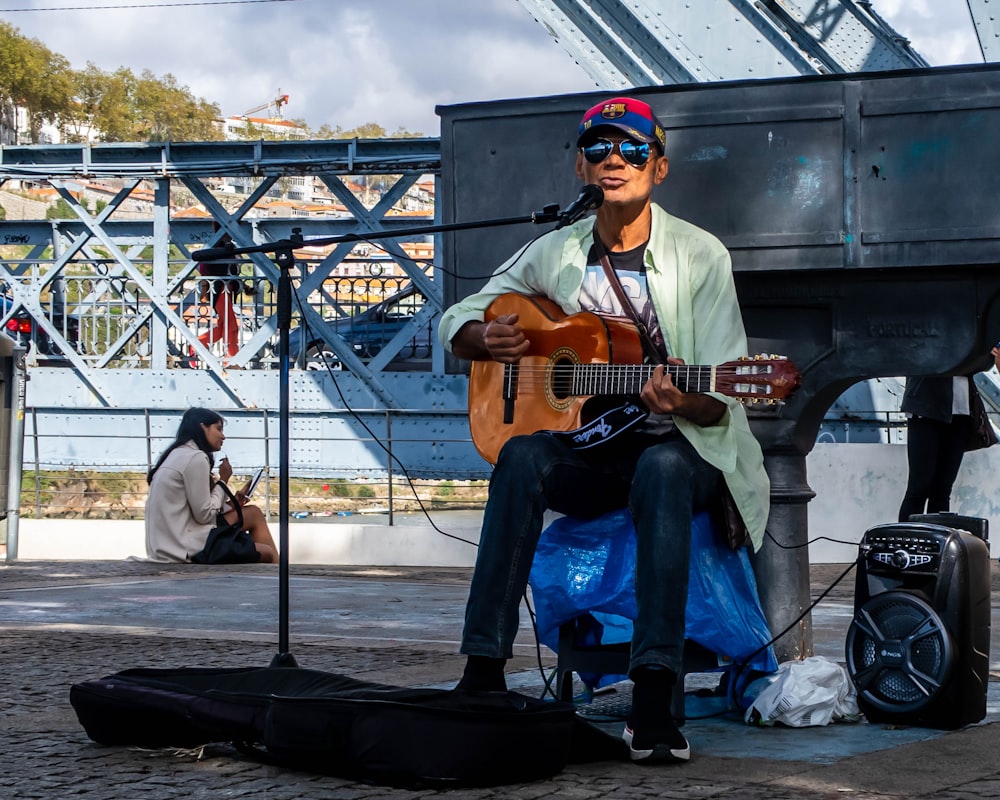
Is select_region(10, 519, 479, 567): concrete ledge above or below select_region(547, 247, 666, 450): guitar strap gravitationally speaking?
below

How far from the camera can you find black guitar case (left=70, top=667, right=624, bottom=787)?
3.43 meters

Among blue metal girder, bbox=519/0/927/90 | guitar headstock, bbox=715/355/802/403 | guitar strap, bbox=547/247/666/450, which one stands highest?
blue metal girder, bbox=519/0/927/90

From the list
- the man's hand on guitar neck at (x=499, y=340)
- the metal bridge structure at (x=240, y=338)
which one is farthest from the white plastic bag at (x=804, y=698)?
the metal bridge structure at (x=240, y=338)

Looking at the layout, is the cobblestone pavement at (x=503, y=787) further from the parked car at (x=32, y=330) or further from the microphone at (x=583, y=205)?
the parked car at (x=32, y=330)

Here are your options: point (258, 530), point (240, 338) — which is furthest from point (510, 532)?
point (240, 338)

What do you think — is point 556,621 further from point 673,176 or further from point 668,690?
point 673,176

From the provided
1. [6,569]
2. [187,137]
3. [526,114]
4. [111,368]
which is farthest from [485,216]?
[187,137]

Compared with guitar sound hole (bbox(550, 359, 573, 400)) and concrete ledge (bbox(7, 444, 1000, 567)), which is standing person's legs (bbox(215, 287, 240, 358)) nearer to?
concrete ledge (bbox(7, 444, 1000, 567))

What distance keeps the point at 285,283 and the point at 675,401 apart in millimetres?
1730

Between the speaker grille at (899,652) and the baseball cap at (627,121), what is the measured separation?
4.84ft

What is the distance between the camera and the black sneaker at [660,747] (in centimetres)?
369

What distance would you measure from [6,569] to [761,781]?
8661 mm

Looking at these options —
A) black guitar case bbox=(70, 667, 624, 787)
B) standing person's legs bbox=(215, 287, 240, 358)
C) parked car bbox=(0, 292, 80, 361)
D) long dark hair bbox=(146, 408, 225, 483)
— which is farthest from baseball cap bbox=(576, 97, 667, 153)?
parked car bbox=(0, 292, 80, 361)

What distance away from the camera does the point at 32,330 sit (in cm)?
2064
